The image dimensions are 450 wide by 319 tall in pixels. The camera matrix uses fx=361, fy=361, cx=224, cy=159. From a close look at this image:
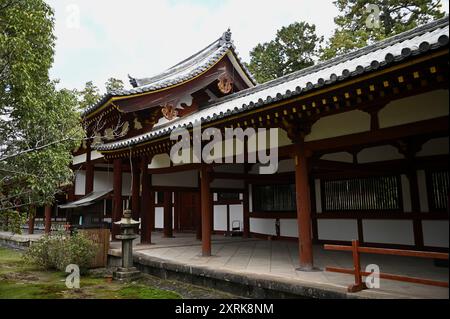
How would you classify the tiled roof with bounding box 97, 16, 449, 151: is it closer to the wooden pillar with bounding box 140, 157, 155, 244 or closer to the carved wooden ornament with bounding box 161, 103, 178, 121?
the carved wooden ornament with bounding box 161, 103, 178, 121

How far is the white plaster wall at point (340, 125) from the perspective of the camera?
250 inches

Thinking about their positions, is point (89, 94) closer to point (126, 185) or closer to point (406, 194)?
point (126, 185)

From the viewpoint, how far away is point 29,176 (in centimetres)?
789

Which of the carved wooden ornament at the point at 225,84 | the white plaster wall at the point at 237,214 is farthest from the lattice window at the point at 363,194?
the carved wooden ornament at the point at 225,84

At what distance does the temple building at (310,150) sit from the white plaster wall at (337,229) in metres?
0.03

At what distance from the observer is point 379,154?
948 cm

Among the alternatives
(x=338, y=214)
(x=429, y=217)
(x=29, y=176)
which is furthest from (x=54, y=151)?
(x=429, y=217)

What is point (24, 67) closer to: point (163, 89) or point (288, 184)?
point (163, 89)

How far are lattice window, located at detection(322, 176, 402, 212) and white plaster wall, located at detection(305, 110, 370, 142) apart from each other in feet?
11.8

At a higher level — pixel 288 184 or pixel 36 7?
pixel 36 7

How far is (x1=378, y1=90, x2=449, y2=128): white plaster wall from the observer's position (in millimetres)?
5344

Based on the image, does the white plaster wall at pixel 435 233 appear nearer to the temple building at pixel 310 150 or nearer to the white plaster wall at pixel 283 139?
the temple building at pixel 310 150

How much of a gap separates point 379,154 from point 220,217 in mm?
8001
